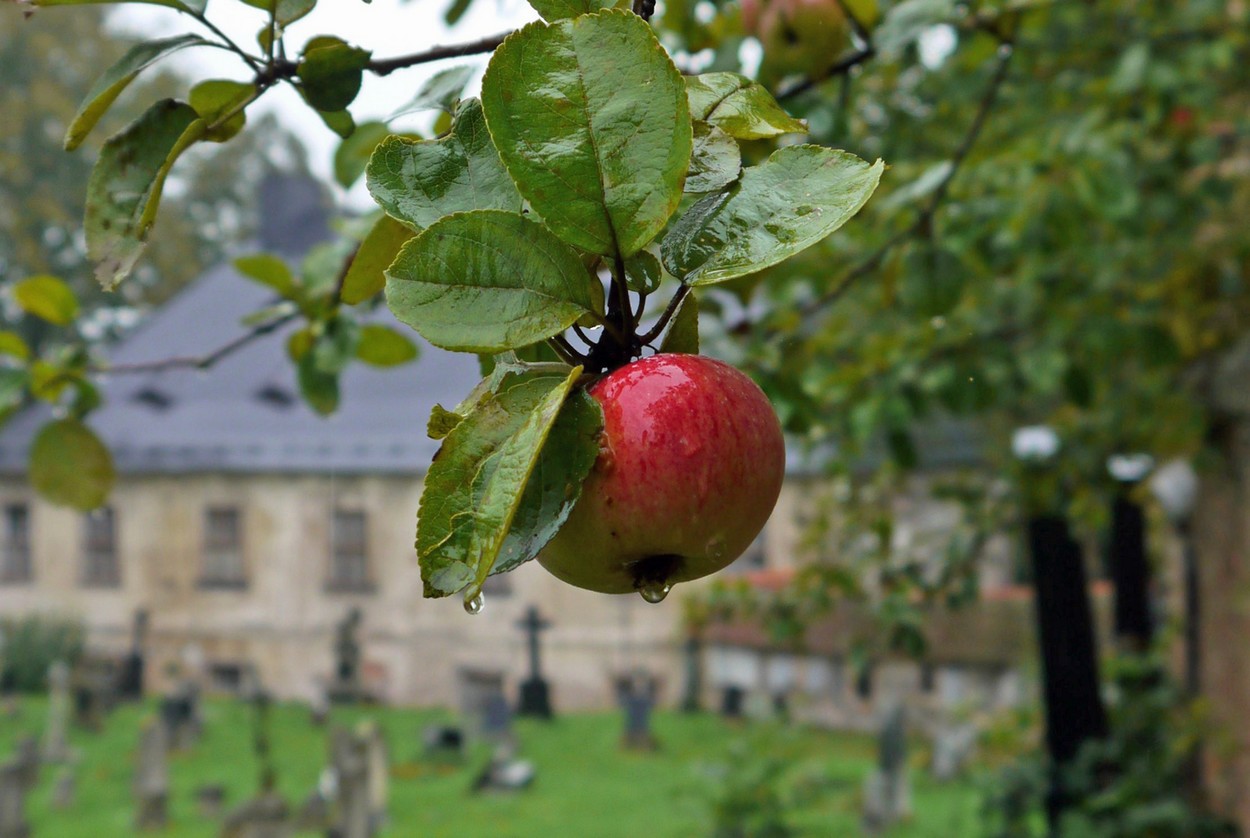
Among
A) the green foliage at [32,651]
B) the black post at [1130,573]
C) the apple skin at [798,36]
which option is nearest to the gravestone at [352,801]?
the black post at [1130,573]

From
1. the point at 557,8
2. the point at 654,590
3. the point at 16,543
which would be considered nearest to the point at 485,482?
the point at 654,590

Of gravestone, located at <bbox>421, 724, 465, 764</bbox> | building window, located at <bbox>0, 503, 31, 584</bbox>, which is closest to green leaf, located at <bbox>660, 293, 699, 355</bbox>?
gravestone, located at <bbox>421, 724, 465, 764</bbox>

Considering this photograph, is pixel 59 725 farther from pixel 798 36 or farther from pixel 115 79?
pixel 115 79

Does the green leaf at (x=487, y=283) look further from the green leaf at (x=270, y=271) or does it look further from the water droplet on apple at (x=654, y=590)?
the green leaf at (x=270, y=271)

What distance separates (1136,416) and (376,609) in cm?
1018

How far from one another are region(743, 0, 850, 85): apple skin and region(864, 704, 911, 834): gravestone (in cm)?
572

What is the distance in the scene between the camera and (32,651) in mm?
12305

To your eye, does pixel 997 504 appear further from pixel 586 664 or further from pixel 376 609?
pixel 376 609

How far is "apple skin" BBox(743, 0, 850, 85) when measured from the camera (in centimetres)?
135

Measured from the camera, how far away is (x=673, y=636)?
38.3 ft

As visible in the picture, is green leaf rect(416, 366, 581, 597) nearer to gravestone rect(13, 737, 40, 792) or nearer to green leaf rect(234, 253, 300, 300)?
green leaf rect(234, 253, 300, 300)

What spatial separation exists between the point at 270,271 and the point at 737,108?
2.59 ft

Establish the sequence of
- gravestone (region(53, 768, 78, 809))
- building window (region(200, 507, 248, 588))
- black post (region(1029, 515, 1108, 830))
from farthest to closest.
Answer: building window (region(200, 507, 248, 588)), gravestone (region(53, 768, 78, 809)), black post (region(1029, 515, 1108, 830))

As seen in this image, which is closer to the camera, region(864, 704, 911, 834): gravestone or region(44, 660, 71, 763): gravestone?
region(864, 704, 911, 834): gravestone
